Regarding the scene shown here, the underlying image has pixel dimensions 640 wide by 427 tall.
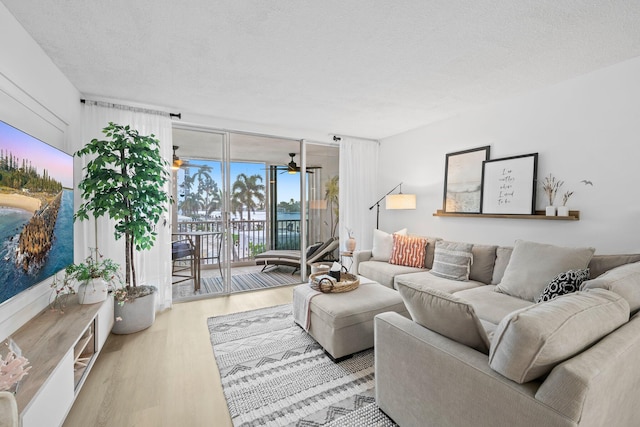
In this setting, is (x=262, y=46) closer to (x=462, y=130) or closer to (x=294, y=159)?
(x=462, y=130)

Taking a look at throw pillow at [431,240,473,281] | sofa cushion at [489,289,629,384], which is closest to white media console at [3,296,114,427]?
sofa cushion at [489,289,629,384]

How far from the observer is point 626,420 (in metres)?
1.26

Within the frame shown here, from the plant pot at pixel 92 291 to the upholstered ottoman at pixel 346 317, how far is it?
1702mm

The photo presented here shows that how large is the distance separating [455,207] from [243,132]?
120 inches

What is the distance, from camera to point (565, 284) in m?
2.03

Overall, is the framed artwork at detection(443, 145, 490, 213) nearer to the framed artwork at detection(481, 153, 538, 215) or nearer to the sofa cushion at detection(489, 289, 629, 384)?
the framed artwork at detection(481, 153, 538, 215)

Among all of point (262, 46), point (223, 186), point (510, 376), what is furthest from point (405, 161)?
point (510, 376)

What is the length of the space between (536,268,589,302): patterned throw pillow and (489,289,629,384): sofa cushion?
3.03ft

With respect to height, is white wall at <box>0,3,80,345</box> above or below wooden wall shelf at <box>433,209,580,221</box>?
above

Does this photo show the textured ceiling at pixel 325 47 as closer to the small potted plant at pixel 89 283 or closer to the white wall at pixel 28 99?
the white wall at pixel 28 99

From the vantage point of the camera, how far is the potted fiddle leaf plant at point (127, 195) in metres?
2.52

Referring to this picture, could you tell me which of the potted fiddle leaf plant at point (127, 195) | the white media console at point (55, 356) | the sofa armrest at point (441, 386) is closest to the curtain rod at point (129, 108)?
the potted fiddle leaf plant at point (127, 195)

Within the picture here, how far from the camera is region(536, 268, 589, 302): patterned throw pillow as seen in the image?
2006mm

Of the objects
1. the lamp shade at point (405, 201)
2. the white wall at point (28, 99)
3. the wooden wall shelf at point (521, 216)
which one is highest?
the white wall at point (28, 99)
